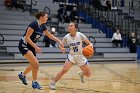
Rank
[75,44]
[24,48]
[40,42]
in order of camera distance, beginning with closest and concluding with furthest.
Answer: [24,48] < [75,44] < [40,42]

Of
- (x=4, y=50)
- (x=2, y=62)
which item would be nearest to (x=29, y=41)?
(x=2, y=62)

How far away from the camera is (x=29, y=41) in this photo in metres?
8.77

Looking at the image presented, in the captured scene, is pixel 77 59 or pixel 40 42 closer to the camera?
pixel 77 59

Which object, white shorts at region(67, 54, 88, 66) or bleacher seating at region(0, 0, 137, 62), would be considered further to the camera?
bleacher seating at region(0, 0, 137, 62)

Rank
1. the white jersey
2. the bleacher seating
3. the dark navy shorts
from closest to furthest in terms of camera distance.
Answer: the dark navy shorts < the white jersey < the bleacher seating

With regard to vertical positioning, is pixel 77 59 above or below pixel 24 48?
below

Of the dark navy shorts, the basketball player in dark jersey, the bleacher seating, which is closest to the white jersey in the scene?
the basketball player in dark jersey

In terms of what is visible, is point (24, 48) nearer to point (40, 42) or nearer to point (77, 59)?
point (77, 59)

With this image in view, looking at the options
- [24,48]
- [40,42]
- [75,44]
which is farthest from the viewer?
[40,42]

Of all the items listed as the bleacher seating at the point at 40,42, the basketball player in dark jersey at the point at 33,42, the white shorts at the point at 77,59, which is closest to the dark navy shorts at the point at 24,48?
Result: the basketball player in dark jersey at the point at 33,42

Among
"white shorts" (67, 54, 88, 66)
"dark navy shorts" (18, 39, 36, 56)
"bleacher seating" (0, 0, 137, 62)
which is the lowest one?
"bleacher seating" (0, 0, 137, 62)

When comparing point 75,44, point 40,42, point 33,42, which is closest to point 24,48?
point 33,42

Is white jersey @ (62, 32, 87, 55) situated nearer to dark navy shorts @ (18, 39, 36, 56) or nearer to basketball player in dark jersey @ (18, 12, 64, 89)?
basketball player in dark jersey @ (18, 12, 64, 89)

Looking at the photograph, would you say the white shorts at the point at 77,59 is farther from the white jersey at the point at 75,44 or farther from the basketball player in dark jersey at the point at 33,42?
the basketball player in dark jersey at the point at 33,42
